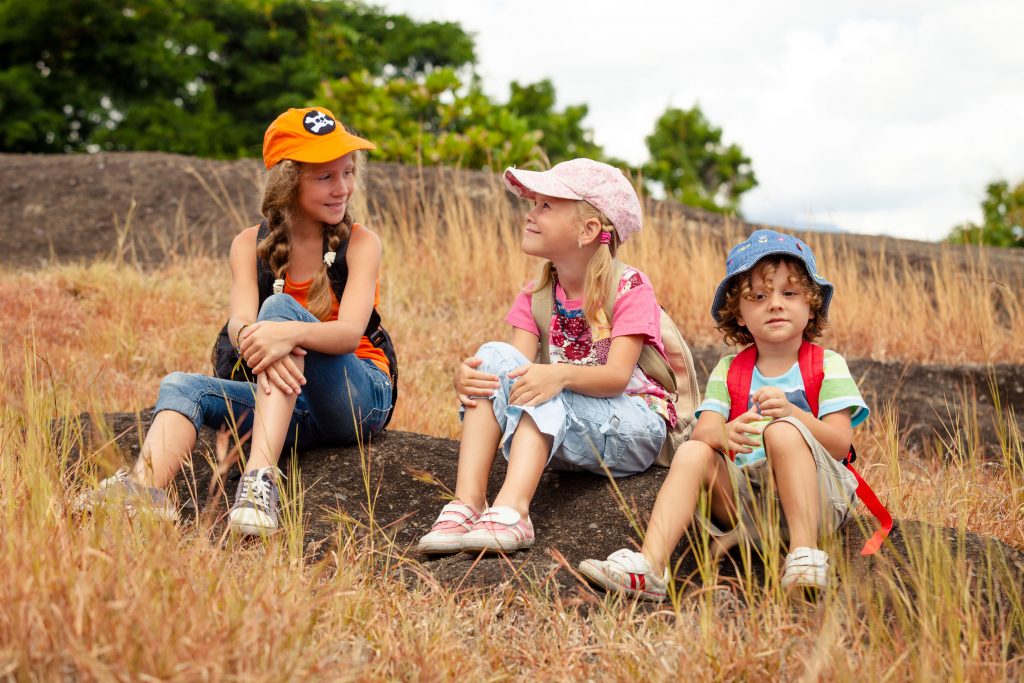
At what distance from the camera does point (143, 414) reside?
161 inches

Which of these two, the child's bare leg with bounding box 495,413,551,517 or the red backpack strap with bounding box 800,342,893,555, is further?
the child's bare leg with bounding box 495,413,551,517

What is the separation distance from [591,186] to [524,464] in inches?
35.8

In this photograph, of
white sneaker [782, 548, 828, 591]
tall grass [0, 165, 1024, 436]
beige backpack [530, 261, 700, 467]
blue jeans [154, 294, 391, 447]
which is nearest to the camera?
white sneaker [782, 548, 828, 591]

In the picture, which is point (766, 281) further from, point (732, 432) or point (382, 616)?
point (382, 616)

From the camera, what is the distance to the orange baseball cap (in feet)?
10.7

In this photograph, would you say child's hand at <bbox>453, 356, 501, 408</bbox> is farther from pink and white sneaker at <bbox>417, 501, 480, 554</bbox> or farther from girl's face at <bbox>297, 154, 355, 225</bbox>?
girl's face at <bbox>297, 154, 355, 225</bbox>

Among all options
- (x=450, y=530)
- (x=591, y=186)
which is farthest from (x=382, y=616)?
(x=591, y=186)

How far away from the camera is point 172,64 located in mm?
16188

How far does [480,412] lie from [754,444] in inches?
31.4

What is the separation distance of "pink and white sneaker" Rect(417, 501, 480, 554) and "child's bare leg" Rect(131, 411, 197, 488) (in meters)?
0.77

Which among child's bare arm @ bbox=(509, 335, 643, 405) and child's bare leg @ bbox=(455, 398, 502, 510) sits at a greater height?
child's bare arm @ bbox=(509, 335, 643, 405)

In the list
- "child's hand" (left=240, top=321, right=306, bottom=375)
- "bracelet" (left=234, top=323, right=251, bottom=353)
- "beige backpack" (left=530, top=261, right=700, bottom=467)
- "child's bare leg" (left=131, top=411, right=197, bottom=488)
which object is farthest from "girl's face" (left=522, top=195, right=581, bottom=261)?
"child's bare leg" (left=131, top=411, right=197, bottom=488)

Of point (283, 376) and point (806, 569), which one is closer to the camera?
point (806, 569)

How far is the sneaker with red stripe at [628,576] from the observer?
8.13 feet
